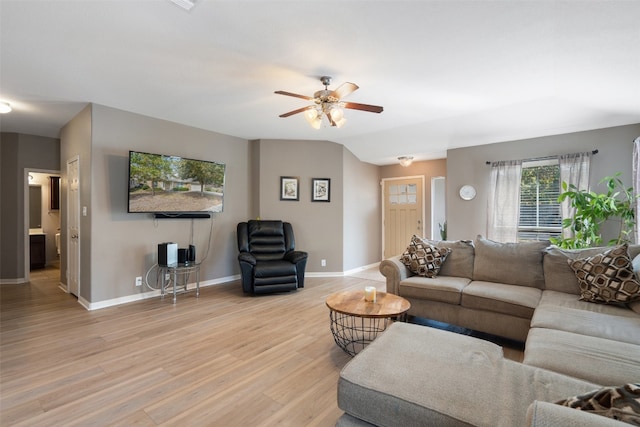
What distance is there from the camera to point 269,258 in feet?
15.3

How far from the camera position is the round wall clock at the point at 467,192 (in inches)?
193

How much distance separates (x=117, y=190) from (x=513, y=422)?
14.8 ft

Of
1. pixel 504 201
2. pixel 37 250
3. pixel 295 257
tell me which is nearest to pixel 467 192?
pixel 504 201

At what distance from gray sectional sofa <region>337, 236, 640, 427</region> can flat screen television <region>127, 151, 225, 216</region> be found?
3541 mm

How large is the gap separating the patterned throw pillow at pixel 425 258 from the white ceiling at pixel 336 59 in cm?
175

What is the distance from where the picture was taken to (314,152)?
5.46 meters

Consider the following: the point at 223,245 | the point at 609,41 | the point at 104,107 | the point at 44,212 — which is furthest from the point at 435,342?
the point at 44,212

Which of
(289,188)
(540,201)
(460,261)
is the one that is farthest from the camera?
(289,188)

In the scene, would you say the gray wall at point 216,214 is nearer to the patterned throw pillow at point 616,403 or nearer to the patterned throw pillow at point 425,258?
the patterned throw pillow at point 425,258

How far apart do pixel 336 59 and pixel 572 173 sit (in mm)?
3740

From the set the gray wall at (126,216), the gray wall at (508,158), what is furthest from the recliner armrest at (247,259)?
the gray wall at (508,158)

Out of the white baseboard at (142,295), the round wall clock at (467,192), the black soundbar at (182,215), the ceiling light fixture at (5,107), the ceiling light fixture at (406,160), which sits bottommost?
the white baseboard at (142,295)

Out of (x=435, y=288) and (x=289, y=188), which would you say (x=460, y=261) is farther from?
(x=289, y=188)

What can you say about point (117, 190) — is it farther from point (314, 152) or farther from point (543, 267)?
point (543, 267)
